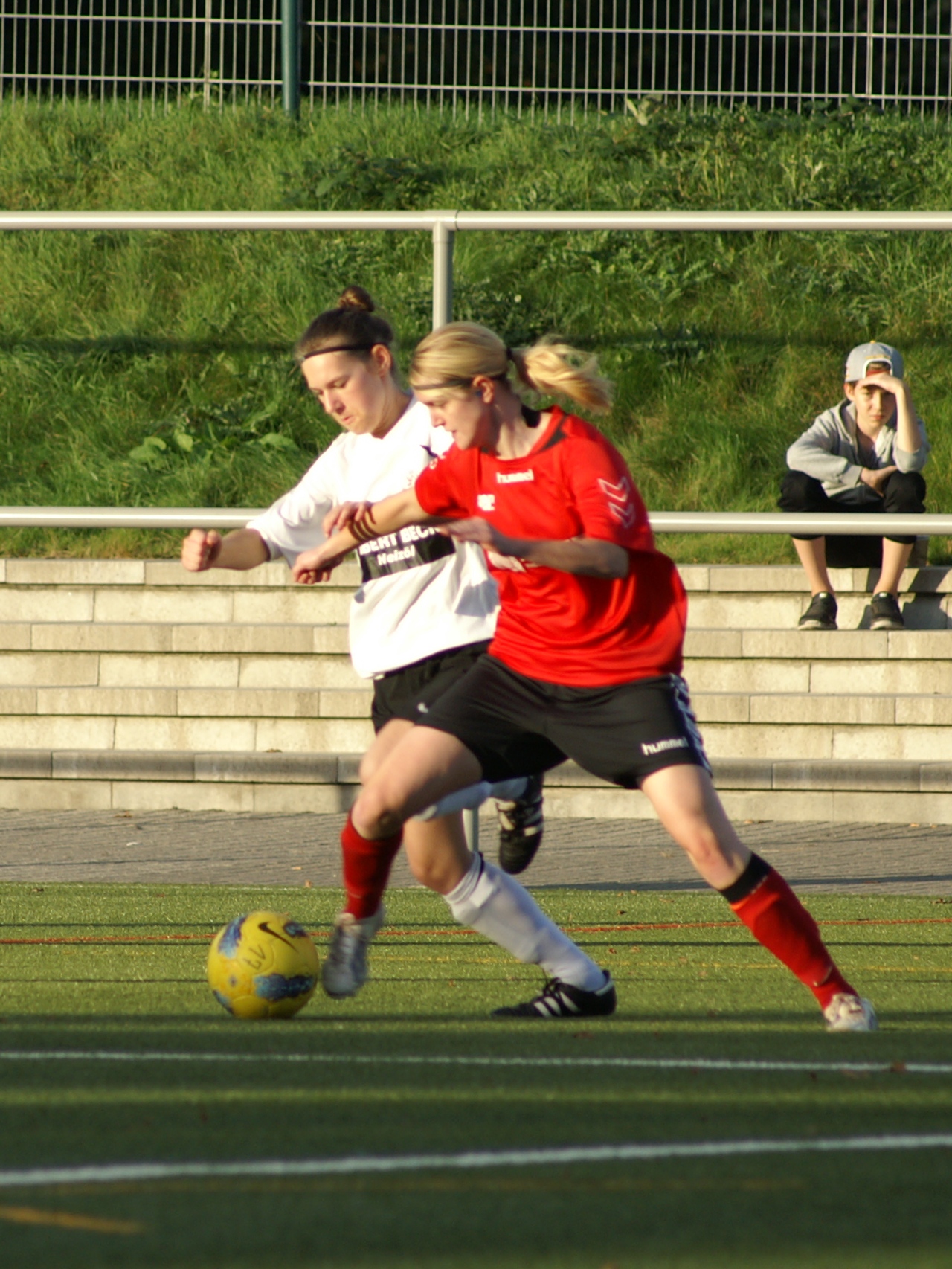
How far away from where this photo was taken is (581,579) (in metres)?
4.45

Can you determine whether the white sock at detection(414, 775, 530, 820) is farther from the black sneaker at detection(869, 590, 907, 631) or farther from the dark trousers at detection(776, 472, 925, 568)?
the black sneaker at detection(869, 590, 907, 631)

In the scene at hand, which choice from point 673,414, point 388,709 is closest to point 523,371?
point 388,709

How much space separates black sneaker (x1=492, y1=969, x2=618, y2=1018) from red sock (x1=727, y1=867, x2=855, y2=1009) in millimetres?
518

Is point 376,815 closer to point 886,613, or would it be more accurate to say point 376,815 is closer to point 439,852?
point 439,852

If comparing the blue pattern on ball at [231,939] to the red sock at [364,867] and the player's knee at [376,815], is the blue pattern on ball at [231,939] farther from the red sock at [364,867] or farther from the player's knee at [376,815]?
the player's knee at [376,815]

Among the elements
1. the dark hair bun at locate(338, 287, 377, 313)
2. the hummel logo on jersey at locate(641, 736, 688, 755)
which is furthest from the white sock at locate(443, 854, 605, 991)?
the dark hair bun at locate(338, 287, 377, 313)

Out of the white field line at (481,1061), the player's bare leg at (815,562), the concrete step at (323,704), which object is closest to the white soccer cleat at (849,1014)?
the white field line at (481,1061)

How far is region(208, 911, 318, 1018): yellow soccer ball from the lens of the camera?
15.1ft

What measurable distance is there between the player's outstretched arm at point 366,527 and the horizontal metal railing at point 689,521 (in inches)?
95.8

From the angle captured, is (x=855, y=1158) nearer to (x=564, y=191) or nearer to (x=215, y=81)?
(x=564, y=191)

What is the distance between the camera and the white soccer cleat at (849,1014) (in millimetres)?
4332

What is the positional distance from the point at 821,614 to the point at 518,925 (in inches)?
254

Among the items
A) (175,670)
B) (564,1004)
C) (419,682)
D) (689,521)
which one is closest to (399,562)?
(419,682)

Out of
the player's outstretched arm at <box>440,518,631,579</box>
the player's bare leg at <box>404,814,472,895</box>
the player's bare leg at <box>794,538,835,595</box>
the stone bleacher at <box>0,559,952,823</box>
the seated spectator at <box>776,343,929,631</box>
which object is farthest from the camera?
the player's bare leg at <box>794,538,835,595</box>
